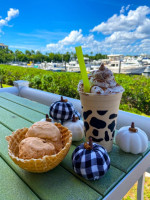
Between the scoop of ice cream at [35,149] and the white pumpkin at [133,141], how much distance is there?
35cm

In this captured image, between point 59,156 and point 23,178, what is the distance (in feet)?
0.58

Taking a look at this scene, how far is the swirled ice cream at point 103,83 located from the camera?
0.70m

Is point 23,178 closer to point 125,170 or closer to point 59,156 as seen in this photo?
point 59,156

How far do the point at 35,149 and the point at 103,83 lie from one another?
15.7 inches

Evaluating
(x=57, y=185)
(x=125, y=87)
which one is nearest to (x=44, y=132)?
(x=57, y=185)

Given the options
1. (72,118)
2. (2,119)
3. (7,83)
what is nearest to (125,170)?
(72,118)

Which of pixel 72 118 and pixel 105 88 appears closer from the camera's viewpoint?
pixel 105 88

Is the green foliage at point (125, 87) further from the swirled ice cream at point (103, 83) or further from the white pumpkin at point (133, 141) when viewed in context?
the swirled ice cream at point (103, 83)

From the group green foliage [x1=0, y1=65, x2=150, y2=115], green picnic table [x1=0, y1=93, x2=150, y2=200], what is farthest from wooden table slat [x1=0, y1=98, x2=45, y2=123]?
green foliage [x1=0, y1=65, x2=150, y2=115]

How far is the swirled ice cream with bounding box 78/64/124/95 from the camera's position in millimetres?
699

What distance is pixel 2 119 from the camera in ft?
4.10

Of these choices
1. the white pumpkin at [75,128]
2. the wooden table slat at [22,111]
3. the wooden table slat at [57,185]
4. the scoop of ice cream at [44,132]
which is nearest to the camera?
the wooden table slat at [57,185]

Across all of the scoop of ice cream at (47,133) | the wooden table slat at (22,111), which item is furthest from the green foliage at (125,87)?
the scoop of ice cream at (47,133)

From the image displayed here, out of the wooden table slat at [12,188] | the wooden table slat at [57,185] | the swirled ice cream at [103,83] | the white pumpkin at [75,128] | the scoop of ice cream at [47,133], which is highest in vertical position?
the swirled ice cream at [103,83]
